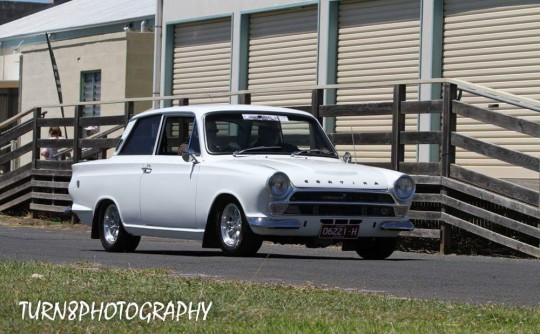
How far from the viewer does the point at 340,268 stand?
11742 millimetres

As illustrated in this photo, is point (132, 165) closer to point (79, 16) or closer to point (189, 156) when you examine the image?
point (189, 156)

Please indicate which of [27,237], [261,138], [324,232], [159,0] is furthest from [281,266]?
[159,0]

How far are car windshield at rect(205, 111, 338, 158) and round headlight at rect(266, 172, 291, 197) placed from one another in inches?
45.3

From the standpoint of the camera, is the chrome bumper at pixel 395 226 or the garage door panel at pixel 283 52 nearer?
the chrome bumper at pixel 395 226

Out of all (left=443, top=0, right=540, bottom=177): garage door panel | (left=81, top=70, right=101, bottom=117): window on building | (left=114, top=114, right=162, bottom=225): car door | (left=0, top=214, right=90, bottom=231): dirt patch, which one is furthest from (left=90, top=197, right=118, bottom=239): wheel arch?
(left=81, top=70, right=101, bottom=117): window on building

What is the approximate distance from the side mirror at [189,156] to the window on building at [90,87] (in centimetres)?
1993

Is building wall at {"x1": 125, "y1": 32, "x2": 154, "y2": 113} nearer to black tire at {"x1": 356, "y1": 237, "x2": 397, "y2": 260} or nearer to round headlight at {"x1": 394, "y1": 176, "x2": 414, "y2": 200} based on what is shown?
black tire at {"x1": 356, "y1": 237, "x2": 397, "y2": 260}

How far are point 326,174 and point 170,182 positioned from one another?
79.8 inches

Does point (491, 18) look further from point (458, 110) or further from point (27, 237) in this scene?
point (27, 237)

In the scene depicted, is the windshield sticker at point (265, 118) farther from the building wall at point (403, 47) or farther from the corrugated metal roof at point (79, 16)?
the corrugated metal roof at point (79, 16)

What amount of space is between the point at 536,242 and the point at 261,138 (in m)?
3.69

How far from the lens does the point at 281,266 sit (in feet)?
38.9

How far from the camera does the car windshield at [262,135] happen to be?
45.2ft

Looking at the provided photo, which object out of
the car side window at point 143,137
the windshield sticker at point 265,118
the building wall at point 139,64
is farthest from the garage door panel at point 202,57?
the windshield sticker at point 265,118
